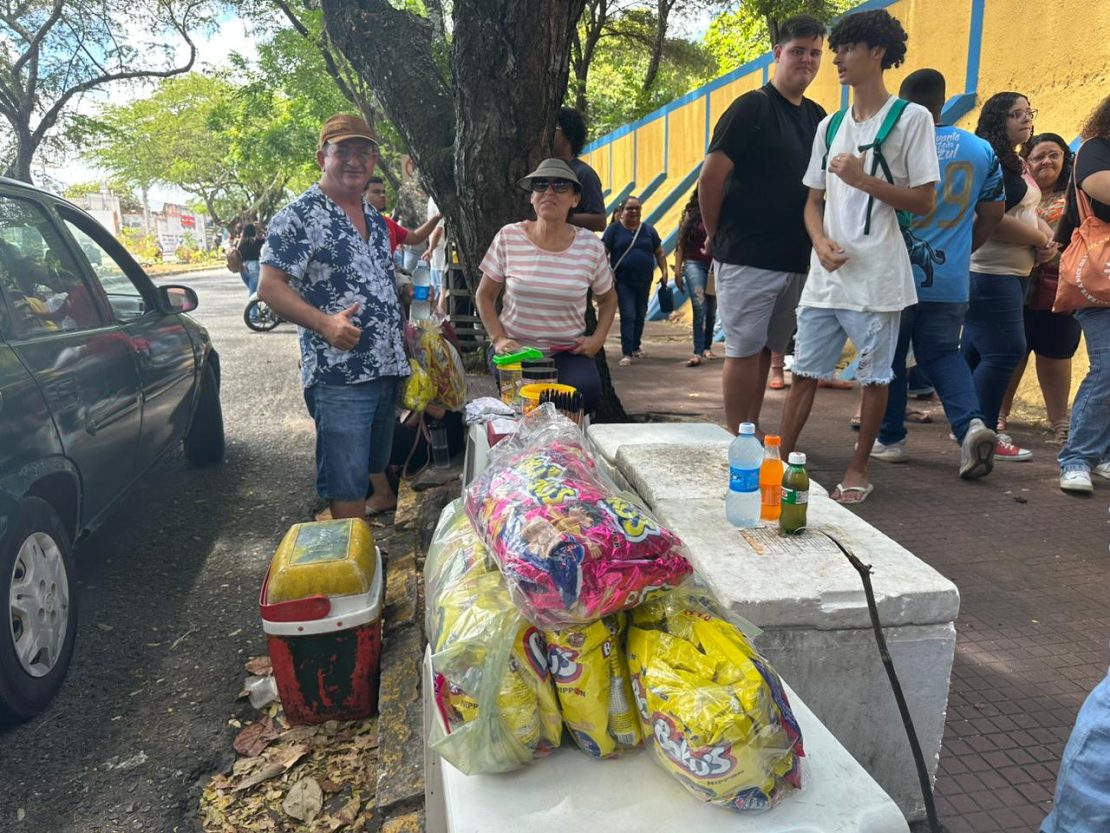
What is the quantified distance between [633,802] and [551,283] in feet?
9.10

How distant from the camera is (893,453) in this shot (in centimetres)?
475

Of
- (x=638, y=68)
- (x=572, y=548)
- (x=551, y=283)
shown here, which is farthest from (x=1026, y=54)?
(x=638, y=68)

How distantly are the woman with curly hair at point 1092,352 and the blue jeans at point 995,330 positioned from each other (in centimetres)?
43

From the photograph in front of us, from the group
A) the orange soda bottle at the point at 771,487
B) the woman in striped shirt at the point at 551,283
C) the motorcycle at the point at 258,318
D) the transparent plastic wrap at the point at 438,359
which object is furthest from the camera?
the motorcycle at the point at 258,318

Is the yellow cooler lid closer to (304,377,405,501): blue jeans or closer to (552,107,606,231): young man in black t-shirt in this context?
Answer: (304,377,405,501): blue jeans

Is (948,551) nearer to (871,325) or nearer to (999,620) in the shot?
(999,620)

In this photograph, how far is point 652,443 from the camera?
9.93 ft

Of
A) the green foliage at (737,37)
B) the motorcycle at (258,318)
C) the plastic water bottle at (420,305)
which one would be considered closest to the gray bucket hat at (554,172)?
the plastic water bottle at (420,305)

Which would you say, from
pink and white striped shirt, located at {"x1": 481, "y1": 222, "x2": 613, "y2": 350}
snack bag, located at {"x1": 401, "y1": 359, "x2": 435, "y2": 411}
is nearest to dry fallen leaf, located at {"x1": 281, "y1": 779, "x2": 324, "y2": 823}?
snack bag, located at {"x1": 401, "y1": 359, "x2": 435, "y2": 411}

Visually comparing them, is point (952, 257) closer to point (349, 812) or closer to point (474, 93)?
point (474, 93)

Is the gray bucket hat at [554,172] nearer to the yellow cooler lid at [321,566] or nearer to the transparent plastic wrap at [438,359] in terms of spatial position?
the transparent plastic wrap at [438,359]

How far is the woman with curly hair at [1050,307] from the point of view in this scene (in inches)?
192

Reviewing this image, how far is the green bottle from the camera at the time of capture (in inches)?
84.5

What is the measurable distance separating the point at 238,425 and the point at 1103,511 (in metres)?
6.30
